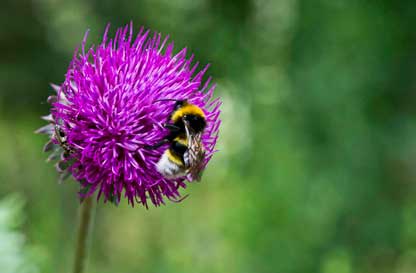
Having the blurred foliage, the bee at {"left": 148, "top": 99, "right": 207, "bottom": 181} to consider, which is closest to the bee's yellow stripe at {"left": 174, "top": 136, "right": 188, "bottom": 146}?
the bee at {"left": 148, "top": 99, "right": 207, "bottom": 181}

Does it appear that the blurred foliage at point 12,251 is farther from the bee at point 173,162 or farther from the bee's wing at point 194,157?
the bee's wing at point 194,157

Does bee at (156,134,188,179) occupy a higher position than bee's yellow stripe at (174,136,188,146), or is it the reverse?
bee's yellow stripe at (174,136,188,146)

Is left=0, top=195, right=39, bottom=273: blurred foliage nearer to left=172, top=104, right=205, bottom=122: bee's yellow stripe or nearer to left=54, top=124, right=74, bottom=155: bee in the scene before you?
left=54, top=124, right=74, bottom=155: bee

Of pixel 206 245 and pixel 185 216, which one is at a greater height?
pixel 185 216

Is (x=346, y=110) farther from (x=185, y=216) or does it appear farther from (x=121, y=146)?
(x=121, y=146)

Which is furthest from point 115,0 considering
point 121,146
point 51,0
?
point 121,146

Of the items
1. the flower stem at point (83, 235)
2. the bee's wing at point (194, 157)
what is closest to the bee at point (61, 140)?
the flower stem at point (83, 235)

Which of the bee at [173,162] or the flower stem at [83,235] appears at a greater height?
the bee at [173,162]
